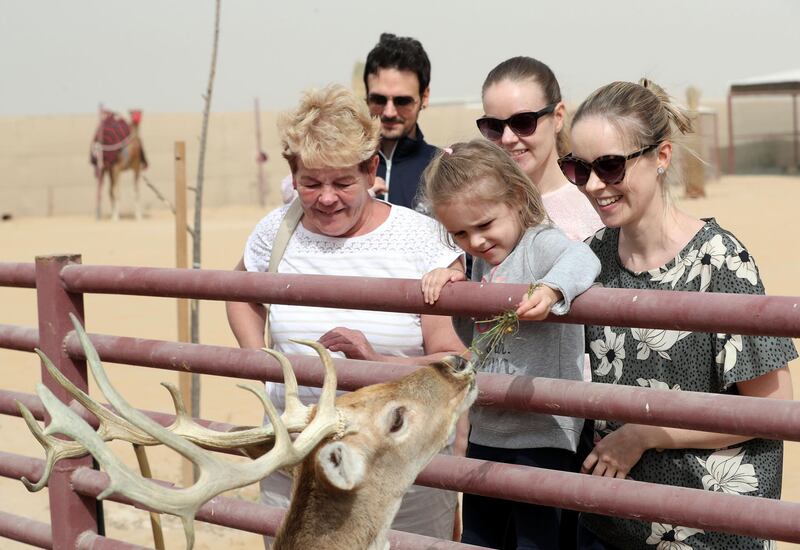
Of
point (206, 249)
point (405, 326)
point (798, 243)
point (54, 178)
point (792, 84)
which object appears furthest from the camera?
point (792, 84)

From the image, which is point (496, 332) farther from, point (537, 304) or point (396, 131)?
point (396, 131)

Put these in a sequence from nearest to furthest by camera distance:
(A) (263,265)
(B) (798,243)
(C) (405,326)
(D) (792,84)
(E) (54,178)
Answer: (C) (405,326)
(A) (263,265)
(B) (798,243)
(E) (54,178)
(D) (792,84)

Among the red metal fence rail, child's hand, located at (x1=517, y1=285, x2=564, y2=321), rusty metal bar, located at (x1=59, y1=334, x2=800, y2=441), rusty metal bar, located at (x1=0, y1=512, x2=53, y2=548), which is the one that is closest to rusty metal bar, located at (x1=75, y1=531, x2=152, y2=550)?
the red metal fence rail

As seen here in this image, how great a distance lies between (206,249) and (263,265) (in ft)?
44.5

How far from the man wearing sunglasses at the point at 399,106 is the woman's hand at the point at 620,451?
1.76 m

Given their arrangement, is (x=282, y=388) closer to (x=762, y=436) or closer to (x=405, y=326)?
(x=405, y=326)

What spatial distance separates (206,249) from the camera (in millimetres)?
17188

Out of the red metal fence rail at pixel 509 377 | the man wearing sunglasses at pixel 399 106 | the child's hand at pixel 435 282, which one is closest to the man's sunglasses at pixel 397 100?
the man wearing sunglasses at pixel 399 106

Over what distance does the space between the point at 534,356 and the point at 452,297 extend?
310mm

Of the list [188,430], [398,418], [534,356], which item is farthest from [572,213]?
[188,430]

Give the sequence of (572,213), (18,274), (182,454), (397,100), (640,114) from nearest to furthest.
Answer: (182,454), (640,114), (572,213), (18,274), (397,100)

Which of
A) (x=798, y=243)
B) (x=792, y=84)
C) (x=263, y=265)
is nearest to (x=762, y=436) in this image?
(x=263, y=265)

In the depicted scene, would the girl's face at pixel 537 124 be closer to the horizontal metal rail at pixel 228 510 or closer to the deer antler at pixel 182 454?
the horizontal metal rail at pixel 228 510

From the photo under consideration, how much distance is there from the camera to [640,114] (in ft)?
9.96
